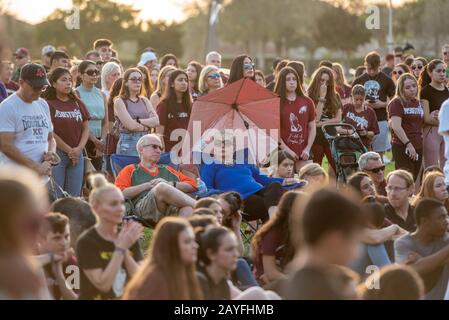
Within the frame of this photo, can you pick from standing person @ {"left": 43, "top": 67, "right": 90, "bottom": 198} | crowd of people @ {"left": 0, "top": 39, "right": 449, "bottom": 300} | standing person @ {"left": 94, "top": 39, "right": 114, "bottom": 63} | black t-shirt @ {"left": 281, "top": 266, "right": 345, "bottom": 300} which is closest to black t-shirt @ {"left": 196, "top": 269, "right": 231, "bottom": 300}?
crowd of people @ {"left": 0, "top": 39, "right": 449, "bottom": 300}

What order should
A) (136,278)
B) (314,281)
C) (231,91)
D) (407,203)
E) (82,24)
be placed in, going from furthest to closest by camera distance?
(82,24)
(231,91)
(407,203)
(136,278)
(314,281)

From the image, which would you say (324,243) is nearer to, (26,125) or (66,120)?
(26,125)

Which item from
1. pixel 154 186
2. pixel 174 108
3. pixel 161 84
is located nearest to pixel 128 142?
pixel 174 108

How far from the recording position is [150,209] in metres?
10.0

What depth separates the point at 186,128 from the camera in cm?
1243

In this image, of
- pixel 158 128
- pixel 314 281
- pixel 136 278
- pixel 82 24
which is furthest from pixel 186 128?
pixel 82 24

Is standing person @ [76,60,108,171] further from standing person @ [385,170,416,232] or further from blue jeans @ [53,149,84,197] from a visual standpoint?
standing person @ [385,170,416,232]

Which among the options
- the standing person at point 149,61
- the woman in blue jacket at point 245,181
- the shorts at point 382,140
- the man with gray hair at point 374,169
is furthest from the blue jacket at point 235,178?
the standing person at point 149,61

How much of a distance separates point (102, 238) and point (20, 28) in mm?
61582

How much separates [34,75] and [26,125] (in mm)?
448

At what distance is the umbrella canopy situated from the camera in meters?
11.7

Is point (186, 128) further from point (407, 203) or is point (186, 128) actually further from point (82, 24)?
point (82, 24)

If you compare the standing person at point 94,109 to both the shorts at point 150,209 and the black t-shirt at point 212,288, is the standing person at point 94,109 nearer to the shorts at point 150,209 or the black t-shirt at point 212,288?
the shorts at point 150,209

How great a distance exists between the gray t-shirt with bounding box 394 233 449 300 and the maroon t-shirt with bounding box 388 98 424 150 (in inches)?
215
